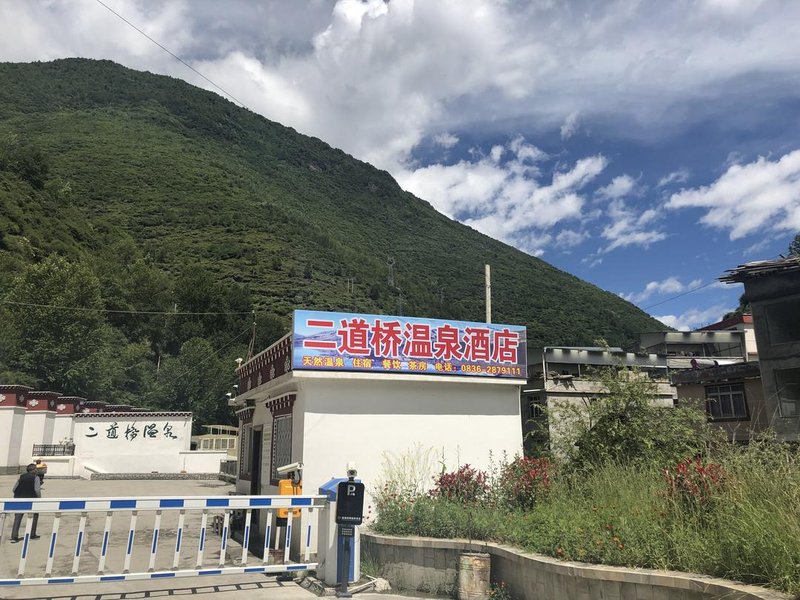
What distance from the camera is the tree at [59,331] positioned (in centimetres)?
4316

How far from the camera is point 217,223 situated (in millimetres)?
87125

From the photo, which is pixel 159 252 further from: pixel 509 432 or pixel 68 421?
pixel 509 432

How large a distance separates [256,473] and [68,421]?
2542 centimetres

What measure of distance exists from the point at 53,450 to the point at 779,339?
123ft

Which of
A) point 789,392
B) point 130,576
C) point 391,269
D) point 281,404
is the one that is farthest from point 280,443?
point 391,269

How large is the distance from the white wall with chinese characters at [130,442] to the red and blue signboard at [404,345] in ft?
92.7

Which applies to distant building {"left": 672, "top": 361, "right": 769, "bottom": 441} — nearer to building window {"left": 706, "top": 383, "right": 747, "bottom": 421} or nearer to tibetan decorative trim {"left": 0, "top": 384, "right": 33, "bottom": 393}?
building window {"left": 706, "top": 383, "right": 747, "bottom": 421}

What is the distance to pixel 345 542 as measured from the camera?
753 cm

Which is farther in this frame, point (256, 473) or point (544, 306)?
point (544, 306)

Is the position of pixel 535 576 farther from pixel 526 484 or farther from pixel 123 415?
pixel 123 415

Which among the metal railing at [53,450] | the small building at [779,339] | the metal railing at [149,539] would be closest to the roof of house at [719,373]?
the small building at [779,339]

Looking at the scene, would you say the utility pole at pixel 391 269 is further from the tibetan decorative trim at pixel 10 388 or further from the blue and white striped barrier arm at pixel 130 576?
the blue and white striped barrier arm at pixel 130 576

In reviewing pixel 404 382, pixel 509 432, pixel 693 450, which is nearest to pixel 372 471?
pixel 404 382

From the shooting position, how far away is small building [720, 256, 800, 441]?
22594 mm
